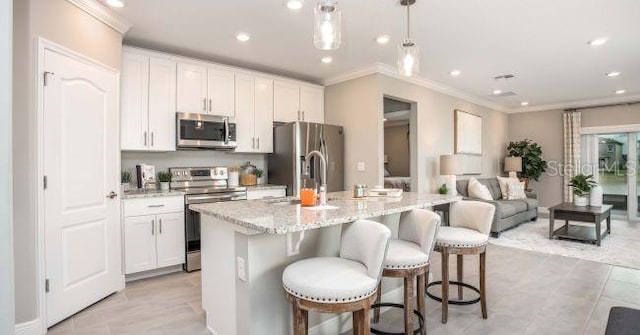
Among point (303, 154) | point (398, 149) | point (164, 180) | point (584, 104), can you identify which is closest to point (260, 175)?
point (303, 154)

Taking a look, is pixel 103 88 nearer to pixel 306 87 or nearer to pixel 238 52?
pixel 238 52

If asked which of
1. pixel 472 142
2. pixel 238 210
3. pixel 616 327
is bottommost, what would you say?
pixel 616 327

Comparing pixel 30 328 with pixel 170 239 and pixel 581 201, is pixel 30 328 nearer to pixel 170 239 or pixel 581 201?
pixel 170 239

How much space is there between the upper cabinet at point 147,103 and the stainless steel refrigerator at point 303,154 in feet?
4.54

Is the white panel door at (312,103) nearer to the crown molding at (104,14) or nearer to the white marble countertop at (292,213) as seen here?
the crown molding at (104,14)

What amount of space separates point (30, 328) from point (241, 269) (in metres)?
1.63

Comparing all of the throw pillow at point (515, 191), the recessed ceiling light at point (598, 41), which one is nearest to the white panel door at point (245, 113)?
the recessed ceiling light at point (598, 41)

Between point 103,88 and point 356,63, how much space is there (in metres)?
2.96

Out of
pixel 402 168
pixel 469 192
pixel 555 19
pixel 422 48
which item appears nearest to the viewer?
pixel 555 19

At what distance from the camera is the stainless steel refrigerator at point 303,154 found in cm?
442

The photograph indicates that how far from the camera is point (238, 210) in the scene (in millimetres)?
2086

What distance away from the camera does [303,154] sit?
4.46 meters

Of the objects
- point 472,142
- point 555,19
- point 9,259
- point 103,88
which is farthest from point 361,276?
point 472,142

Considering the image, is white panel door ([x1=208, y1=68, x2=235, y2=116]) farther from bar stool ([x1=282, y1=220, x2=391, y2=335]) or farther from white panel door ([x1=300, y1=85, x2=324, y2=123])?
bar stool ([x1=282, y1=220, x2=391, y2=335])
